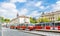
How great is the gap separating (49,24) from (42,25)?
1289mm

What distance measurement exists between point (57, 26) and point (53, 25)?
1.77 ft

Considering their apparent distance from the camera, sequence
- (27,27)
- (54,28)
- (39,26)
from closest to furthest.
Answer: (54,28), (39,26), (27,27)

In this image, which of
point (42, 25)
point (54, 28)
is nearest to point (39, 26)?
point (42, 25)

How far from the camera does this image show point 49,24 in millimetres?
16141

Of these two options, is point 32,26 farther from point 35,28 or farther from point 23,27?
point 23,27

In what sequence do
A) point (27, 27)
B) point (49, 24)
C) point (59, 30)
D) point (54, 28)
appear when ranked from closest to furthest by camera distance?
point (59, 30)
point (54, 28)
point (49, 24)
point (27, 27)

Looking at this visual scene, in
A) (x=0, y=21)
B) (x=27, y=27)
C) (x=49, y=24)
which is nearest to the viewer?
(x=0, y=21)

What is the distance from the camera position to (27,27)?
18.6 metres

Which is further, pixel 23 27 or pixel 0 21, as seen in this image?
pixel 23 27

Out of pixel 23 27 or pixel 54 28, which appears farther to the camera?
pixel 23 27

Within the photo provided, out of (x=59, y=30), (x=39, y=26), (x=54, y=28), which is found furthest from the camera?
(x=39, y=26)

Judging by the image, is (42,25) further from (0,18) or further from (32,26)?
(0,18)

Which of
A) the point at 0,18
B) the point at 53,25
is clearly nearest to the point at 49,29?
the point at 53,25

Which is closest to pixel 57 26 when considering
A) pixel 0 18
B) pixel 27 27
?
pixel 27 27
